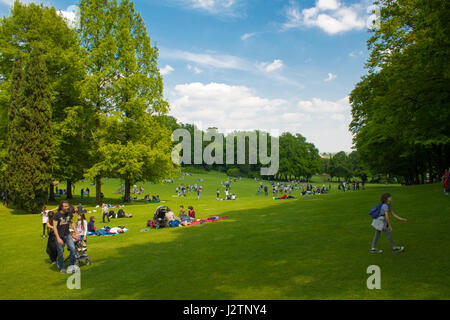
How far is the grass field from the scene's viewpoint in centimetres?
777

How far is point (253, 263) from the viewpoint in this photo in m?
10.3

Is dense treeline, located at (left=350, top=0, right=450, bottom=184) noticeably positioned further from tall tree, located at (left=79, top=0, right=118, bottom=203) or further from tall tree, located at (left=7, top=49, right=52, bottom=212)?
tall tree, located at (left=7, top=49, right=52, bottom=212)

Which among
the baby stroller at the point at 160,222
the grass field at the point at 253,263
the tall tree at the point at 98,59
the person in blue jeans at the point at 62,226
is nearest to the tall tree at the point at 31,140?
the tall tree at the point at 98,59

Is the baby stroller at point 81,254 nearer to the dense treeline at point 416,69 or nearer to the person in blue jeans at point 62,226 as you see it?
the person in blue jeans at point 62,226

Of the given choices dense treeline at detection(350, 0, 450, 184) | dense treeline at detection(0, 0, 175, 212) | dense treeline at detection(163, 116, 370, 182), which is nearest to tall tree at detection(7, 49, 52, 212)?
dense treeline at detection(0, 0, 175, 212)

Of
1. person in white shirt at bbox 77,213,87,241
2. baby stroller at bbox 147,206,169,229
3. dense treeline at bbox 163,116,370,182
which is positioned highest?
dense treeline at bbox 163,116,370,182

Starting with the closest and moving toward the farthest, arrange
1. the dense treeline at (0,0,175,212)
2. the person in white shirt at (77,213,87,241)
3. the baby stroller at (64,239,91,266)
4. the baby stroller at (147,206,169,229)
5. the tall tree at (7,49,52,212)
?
1. the baby stroller at (64,239,91,266)
2. the person in white shirt at (77,213,87,241)
3. the baby stroller at (147,206,169,229)
4. the tall tree at (7,49,52,212)
5. the dense treeline at (0,0,175,212)

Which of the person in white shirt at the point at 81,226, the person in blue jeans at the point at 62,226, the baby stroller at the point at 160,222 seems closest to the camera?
the person in blue jeans at the point at 62,226

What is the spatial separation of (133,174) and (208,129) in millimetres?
102403

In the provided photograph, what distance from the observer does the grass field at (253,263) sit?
7.77 meters

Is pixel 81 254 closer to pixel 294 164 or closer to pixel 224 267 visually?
pixel 224 267

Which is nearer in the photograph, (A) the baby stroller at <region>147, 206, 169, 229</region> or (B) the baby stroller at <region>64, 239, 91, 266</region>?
(B) the baby stroller at <region>64, 239, 91, 266</region>
